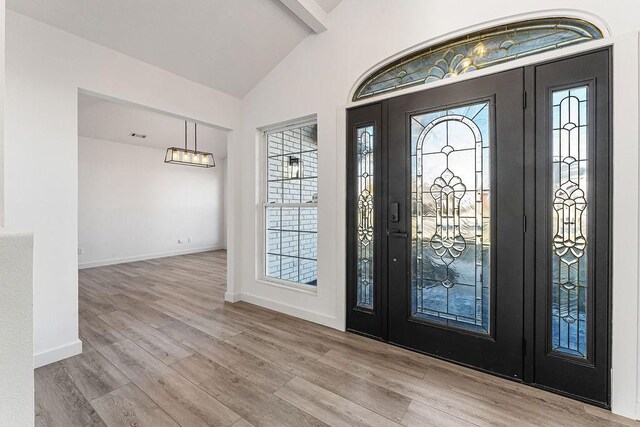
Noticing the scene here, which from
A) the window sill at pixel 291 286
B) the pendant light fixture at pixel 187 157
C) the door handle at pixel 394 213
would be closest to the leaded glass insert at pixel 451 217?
the door handle at pixel 394 213

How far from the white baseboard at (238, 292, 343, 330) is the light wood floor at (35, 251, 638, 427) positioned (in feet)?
0.35

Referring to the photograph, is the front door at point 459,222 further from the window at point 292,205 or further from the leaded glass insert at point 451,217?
the window at point 292,205

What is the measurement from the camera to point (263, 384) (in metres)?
1.98

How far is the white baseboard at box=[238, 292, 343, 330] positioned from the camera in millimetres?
2929

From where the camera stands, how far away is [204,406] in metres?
1.76

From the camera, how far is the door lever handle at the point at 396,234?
248 cm

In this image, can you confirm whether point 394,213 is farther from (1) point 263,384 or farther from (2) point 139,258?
(2) point 139,258

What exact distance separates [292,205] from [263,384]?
1.95 metres

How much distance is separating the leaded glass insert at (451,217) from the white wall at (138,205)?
646cm

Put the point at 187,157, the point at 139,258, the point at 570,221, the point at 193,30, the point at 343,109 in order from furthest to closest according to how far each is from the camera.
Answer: the point at 139,258 → the point at 187,157 → the point at 343,109 → the point at 193,30 → the point at 570,221

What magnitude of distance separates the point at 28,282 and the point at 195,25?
2847 mm

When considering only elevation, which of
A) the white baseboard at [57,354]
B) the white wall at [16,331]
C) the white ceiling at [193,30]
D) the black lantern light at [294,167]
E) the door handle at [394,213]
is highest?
the white ceiling at [193,30]

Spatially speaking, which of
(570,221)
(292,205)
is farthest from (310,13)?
(570,221)

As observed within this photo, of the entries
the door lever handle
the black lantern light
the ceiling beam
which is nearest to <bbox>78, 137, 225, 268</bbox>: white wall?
the black lantern light
